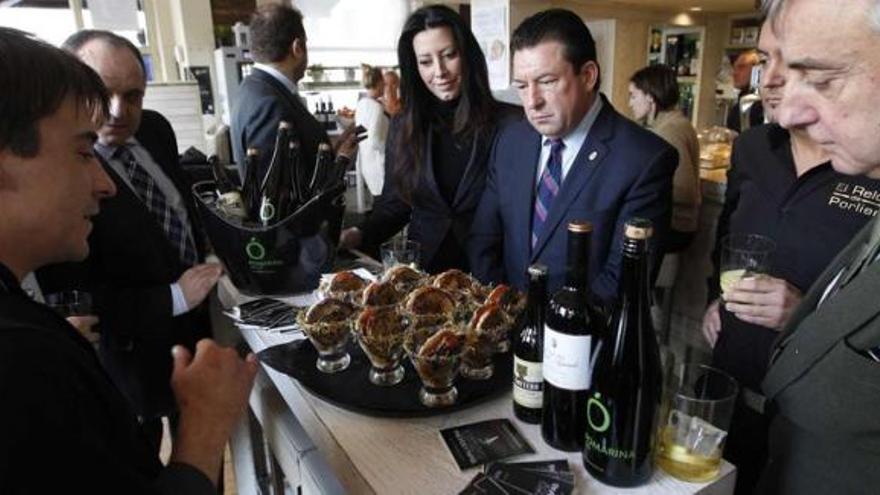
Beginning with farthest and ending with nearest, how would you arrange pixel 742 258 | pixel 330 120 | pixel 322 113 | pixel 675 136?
pixel 322 113 < pixel 330 120 < pixel 675 136 < pixel 742 258

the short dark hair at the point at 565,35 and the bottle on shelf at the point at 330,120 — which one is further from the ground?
the short dark hair at the point at 565,35

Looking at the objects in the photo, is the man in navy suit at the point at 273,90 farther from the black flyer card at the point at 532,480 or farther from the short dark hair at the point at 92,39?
the black flyer card at the point at 532,480

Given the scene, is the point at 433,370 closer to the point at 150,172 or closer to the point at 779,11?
the point at 779,11

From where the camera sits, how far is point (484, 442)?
84cm

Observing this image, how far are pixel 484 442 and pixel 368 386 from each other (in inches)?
9.7

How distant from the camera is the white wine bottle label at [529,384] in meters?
0.88

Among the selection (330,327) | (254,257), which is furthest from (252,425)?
(330,327)

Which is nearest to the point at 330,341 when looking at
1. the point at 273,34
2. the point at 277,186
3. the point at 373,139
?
the point at 277,186

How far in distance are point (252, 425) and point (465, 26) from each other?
142 centimetres

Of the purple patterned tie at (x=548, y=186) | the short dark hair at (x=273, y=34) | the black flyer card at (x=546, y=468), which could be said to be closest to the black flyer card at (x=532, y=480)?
the black flyer card at (x=546, y=468)

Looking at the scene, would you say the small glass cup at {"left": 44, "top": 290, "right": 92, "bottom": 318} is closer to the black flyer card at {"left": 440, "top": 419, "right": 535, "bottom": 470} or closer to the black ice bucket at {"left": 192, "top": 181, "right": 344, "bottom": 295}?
the black ice bucket at {"left": 192, "top": 181, "right": 344, "bottom": 295}

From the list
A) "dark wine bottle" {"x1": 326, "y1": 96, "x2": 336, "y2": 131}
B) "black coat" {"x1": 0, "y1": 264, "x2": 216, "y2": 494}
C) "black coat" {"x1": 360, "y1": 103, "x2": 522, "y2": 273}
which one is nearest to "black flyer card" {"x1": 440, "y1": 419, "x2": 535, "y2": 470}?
"black coat" {"x1": 0, "y1": 264, "x2": 216, "y2": 494}

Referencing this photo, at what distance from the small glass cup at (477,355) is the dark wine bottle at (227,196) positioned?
732 mm

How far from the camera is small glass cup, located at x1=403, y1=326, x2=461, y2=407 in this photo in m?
0.89
